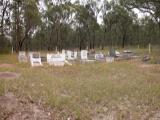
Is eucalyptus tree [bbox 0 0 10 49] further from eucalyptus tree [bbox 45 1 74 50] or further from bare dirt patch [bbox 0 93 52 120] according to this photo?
bare dirt patch [bbox 0 93 52 120]

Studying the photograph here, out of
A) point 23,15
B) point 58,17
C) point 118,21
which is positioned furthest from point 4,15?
point 118,21

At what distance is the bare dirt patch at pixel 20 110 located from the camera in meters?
5.40

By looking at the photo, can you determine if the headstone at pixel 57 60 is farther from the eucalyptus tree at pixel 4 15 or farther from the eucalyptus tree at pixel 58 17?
the eucalyptus tree at pixel 58 17

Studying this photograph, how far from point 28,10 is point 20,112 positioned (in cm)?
2080

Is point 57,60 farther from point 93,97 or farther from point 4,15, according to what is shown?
point 4,15

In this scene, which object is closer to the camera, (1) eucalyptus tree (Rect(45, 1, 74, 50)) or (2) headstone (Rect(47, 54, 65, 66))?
(2) headstone (Rect(47, 54, 65, 66))

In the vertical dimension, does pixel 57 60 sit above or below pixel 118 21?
below

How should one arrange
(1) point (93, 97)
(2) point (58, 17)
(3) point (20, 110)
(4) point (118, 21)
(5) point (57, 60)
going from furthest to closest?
(4) point (118, 21)
(2) point (58, 17)
(5) point (57, 60)
(1) point (93, 97)
(3) point (20, 110)

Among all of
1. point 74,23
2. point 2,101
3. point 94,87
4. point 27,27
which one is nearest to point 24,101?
point 2,101

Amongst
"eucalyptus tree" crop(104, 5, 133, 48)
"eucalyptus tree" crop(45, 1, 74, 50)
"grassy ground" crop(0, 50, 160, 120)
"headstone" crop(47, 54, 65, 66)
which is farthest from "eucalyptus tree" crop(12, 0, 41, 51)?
"grassy ground" crop(0, 50, 160, 120)

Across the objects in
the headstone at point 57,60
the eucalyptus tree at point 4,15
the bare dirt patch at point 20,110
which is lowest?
the bare dirt patch at point 20,110

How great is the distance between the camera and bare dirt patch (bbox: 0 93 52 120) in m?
5.40

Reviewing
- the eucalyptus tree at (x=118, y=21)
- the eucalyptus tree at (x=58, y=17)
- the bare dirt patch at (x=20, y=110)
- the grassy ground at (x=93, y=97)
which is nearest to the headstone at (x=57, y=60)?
the grassy ground at (x=93, y=97)

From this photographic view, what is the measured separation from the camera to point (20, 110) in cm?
572
